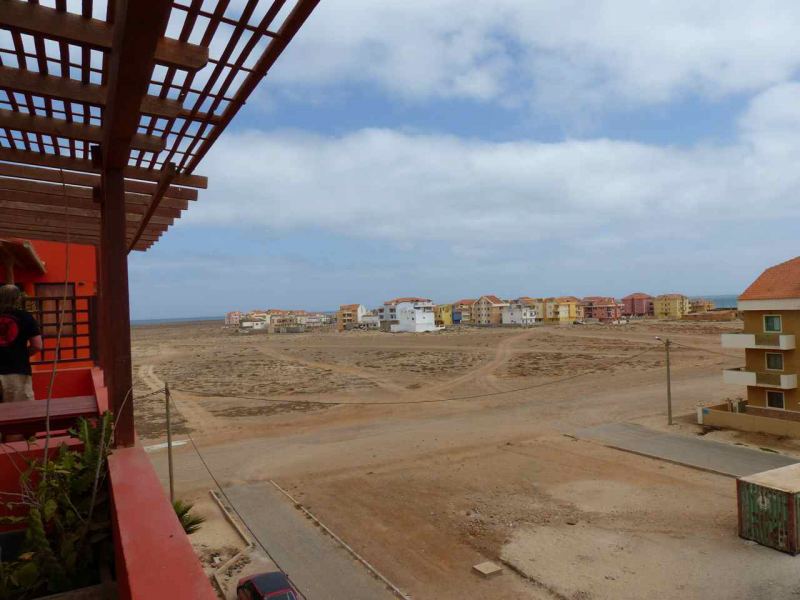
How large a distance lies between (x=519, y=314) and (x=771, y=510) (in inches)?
3521

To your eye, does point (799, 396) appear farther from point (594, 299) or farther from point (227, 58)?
point (594, 299)

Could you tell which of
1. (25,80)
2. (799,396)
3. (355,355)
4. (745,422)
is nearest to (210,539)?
(25,80)

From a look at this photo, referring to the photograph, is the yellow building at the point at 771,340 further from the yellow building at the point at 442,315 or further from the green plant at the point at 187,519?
the yellow building at the point at 442,315

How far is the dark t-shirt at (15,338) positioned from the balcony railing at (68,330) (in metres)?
2.84

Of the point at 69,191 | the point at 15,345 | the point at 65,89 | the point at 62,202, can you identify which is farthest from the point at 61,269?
the point at 65,89

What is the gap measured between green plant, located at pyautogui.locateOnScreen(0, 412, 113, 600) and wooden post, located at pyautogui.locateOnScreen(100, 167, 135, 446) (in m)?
0.24

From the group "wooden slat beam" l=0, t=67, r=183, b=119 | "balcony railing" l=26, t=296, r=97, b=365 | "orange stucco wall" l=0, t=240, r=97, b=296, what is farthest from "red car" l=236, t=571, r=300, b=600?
"wooden slat beam" l=0, t=67, r=183, b=119

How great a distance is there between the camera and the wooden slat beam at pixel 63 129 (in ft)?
12.0

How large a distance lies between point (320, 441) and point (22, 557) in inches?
647

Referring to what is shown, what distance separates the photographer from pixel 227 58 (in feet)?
9.78

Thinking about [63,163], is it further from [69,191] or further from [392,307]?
[392,307]

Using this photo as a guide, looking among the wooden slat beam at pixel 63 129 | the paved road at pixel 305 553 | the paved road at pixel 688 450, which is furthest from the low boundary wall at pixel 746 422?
the wooden slat beam at pixel 63 129

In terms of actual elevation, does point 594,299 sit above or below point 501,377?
above

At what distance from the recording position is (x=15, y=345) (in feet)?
16.8
